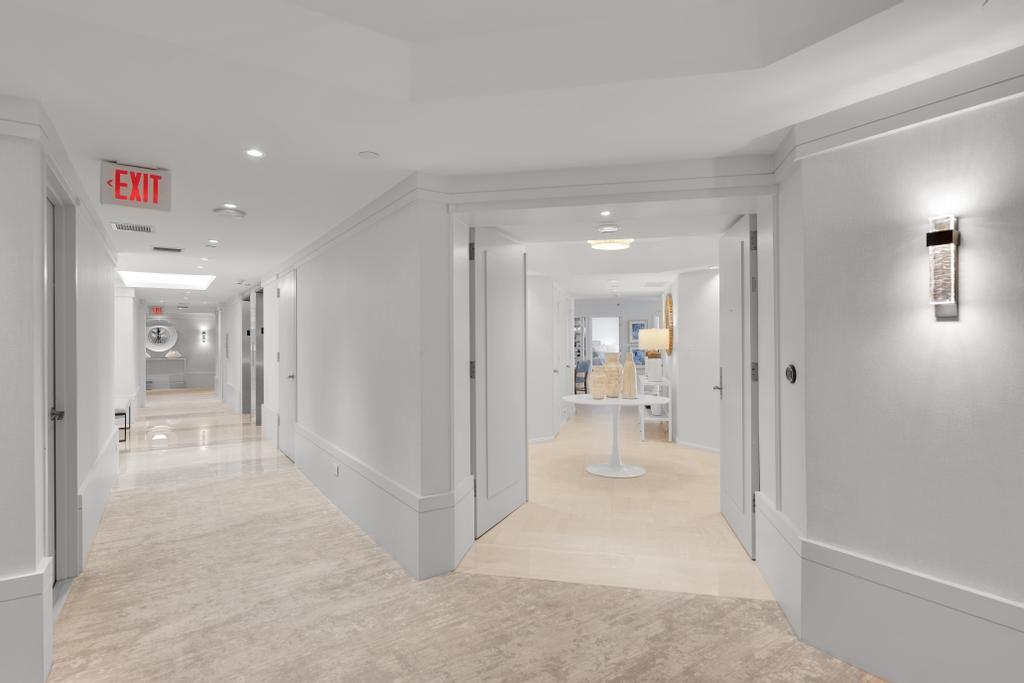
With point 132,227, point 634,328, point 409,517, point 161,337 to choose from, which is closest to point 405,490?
point 409,517

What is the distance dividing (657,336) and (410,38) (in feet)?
23.1

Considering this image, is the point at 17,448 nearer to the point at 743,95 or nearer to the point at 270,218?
the point at 270,218

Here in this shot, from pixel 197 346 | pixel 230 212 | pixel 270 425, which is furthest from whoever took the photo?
pixel 197 346

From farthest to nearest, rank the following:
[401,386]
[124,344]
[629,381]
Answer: [124,344]
[629,381]
[401,386]

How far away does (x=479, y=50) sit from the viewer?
90.6 inches

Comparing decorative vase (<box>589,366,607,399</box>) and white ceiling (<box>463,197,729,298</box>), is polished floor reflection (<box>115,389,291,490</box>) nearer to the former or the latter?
decorative vase (<box>589,366,607,399</box>)

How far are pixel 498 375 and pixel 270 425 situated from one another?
17.1 feet

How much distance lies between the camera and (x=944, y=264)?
211 cm

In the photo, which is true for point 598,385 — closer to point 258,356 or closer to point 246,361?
point 258,356

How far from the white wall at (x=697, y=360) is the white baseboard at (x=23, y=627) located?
686cm

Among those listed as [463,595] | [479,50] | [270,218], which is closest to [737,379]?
[463,595]

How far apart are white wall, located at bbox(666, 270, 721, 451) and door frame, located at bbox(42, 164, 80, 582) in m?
6.78

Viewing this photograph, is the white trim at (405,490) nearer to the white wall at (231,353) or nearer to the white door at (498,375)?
the white door at (498,375)

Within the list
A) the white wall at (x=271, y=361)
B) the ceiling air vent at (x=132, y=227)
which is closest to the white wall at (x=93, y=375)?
the ceiling air vent at (x=132, y=227)
